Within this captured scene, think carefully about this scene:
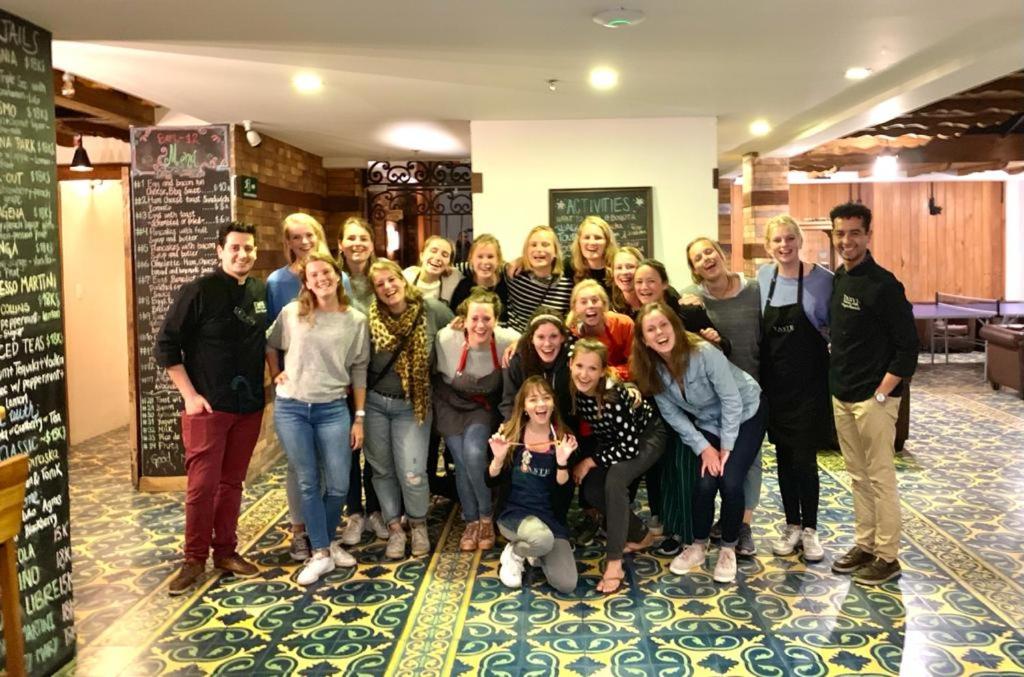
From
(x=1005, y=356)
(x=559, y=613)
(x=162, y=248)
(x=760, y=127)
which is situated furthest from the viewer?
(x=1005, y=356)

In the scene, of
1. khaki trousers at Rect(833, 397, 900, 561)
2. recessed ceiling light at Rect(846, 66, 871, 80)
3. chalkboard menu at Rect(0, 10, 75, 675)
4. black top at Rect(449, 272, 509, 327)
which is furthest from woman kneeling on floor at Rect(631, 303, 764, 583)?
chalkboard menu at Rect(0, 10, 75, 675)

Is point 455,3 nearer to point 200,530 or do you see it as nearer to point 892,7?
point 892,7

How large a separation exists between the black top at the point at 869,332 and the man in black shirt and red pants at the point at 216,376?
8.33 feet

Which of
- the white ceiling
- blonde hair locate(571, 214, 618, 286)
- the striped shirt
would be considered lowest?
the striped shirt

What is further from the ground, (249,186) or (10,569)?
(249,186)

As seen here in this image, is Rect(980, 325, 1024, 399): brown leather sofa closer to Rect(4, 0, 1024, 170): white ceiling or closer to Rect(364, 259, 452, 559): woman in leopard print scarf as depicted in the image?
Rect(4, 0, 1024, 170): white ceiling

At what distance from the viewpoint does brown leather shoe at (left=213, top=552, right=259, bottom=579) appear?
146 inches

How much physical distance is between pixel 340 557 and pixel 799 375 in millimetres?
2276

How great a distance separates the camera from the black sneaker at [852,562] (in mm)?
3594

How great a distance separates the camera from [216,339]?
348cm

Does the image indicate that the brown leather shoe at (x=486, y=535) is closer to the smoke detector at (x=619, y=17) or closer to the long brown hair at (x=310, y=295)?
the long brown hair at (x=310, y=295)

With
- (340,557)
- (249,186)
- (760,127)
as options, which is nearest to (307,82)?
(249,186)

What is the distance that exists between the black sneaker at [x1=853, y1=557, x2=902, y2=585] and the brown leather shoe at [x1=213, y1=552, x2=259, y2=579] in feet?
8.87

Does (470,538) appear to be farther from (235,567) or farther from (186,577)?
(186,577)
